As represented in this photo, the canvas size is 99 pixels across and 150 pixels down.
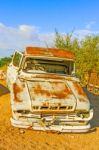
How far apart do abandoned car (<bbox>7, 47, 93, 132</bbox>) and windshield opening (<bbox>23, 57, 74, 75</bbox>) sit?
312 mm

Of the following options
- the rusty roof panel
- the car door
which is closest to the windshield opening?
the rusty roof panel

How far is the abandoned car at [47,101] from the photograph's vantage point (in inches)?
349

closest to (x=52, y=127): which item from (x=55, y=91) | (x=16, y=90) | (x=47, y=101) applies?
(x=47, y=101)

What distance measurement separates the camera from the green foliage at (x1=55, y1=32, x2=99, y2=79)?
78.3ft

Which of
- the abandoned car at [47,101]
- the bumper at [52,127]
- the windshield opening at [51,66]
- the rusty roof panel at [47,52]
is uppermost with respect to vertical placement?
the rusty roof panel at [47,52]

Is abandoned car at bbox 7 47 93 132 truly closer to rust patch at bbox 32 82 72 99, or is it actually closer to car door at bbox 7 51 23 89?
rust patch at bbox 32 82 72 99

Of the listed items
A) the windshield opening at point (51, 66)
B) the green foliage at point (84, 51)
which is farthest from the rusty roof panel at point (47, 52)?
the green foliage at point (84, 51)

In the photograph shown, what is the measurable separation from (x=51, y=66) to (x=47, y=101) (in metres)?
2.59

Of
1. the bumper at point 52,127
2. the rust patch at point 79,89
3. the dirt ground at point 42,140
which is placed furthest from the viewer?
the rust patch at point 79,89

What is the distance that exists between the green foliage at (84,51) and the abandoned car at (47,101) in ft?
43.1

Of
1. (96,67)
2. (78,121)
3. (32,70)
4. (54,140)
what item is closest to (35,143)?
(54,140)

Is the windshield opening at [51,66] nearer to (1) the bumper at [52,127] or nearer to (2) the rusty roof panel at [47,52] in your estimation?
(2) the rusty roof panel at [47,52]

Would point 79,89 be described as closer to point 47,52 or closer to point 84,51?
point 47,52

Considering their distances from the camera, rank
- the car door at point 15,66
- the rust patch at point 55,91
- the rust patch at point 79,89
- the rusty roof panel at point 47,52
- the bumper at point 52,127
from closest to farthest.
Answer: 1. the bumper at point 52,127
2. the rust patch at point 55,91
3. the rust patch at point 79,89
4. the rusty roof panel at point 47,52
5. the car door at point 15,66
